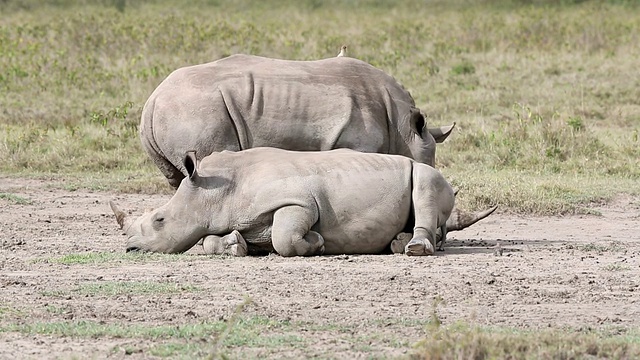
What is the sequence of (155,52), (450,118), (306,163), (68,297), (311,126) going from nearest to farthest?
(68,297)
(306,163)
(311,126)
(450,118)
(155,52)

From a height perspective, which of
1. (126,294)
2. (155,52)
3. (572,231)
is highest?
(126,294)

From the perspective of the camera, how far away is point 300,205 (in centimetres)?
848

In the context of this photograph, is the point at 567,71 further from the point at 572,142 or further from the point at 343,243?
the point at 343,243

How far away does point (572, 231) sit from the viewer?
10.5 m

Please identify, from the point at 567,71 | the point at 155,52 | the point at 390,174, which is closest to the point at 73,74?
the point at 155,52

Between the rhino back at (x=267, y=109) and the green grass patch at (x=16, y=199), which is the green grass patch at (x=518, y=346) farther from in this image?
the green grass patch at (x=16, y=199)

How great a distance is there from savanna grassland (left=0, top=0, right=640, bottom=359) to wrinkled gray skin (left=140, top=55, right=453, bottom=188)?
1049 mm

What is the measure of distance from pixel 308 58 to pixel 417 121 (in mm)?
10183

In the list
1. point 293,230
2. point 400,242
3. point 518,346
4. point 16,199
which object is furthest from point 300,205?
point 16,199

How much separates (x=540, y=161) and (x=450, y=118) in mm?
2614

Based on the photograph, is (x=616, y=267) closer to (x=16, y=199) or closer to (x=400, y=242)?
(x=400, y=242)

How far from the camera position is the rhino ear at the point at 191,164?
864cm

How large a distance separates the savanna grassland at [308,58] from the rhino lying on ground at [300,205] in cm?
26

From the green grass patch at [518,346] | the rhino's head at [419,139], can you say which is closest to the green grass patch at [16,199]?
the rhino's head at [419,139]
